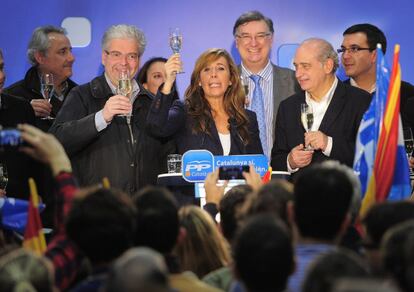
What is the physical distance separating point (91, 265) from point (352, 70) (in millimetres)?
4816

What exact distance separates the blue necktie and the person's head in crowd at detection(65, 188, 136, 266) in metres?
3.93

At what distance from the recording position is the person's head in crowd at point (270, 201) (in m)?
3.90

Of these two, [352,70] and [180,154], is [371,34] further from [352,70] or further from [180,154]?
[180,154]

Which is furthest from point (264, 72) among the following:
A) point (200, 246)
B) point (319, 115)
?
point (200, 246)

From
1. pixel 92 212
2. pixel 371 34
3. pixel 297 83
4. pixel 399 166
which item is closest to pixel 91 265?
pixel 92 212

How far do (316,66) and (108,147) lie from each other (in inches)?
60.6

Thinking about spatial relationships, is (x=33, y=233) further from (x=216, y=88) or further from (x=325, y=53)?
(x=325, y=53)

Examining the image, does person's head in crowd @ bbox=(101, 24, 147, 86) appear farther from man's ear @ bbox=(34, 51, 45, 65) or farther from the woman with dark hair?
man's ear @ bbox=(34, 51, 45, 65)

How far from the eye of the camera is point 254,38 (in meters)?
7.75

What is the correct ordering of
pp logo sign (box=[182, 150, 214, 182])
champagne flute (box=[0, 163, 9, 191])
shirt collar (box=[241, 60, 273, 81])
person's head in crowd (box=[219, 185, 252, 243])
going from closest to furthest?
1. person's head in crowd (box=[219, 185, 252, 243])
2. champagne flute (box=[0, 163, 9, 191])
3. pp logo sign (box=[182, 150, 214, 182])
4. shirt collar (box=[241, 60, 273, 81])

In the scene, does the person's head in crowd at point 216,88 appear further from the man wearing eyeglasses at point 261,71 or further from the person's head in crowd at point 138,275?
the person's head in crowd at point 138,275

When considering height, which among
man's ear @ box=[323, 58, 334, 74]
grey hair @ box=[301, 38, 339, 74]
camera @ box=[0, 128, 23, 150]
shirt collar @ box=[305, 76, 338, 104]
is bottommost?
shirt collar @ box=[305, 76, 338, 104]

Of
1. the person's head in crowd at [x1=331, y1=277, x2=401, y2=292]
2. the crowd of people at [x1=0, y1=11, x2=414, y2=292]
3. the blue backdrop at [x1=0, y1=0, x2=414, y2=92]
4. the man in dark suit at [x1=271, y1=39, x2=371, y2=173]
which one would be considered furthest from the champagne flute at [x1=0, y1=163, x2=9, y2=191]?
the person's head in crowd at [x1=331, y1=277, x2=401, y2=292]

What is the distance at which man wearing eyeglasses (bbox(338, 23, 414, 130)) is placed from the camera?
7.85 m
